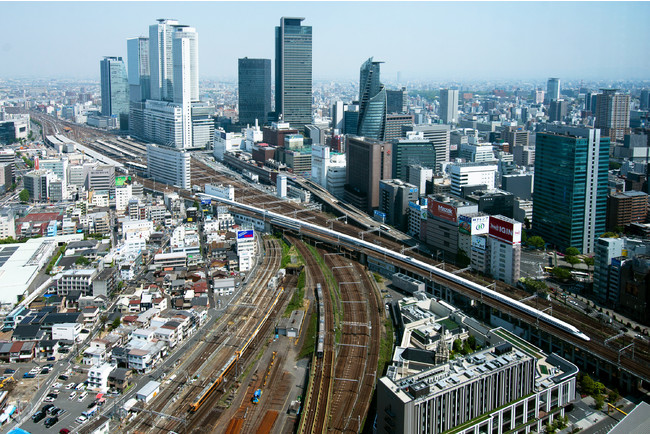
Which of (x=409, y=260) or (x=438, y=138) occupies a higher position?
(x=438, y=138)

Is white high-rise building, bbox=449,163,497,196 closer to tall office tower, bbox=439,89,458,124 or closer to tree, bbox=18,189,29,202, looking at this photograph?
tree, bbox=18,189,29,202

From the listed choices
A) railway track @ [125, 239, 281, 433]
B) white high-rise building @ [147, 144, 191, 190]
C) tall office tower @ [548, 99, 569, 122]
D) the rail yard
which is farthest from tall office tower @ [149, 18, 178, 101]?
tall office tower @ [548, 99, 569, 122]

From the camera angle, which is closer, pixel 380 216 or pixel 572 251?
pixel 572 251

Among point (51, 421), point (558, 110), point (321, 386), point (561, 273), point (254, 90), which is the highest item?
point (254, 90)

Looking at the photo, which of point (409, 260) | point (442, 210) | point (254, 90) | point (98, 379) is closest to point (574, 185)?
point (442, 210)

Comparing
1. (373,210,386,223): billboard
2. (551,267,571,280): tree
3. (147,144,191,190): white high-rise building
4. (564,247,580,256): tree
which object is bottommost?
(551,267,571,280): tree

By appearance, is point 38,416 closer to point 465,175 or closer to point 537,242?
point 537,242
